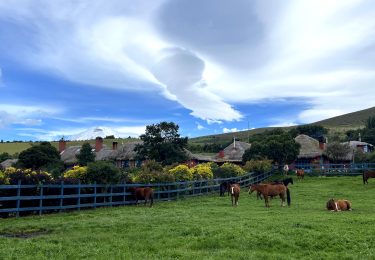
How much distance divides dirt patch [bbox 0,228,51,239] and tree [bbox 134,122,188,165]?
47.4 m

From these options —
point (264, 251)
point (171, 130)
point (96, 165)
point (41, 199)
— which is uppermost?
point (171, 130)

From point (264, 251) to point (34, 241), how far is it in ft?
19.0

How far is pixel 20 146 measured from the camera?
112875mm

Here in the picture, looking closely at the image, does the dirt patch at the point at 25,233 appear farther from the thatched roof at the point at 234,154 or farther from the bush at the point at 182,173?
the thatched roof at the point at 234,154

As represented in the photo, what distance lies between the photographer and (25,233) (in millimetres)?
12320

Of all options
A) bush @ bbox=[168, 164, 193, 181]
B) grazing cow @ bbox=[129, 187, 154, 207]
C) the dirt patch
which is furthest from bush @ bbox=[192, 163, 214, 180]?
the dirt patch

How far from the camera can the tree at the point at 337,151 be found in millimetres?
66688

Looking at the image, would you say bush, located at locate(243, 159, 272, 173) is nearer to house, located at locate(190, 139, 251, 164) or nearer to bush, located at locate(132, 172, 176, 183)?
bush, located at locate(132, 172, 176, 183)

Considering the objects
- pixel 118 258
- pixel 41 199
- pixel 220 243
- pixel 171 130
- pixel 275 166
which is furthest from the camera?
pixel 171 130

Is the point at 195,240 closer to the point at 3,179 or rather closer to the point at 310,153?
the point at 3,179

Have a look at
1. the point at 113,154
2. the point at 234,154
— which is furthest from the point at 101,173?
the point at 113,154

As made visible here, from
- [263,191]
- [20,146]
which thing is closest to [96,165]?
[263,191]

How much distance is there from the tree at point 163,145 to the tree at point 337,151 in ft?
79.6

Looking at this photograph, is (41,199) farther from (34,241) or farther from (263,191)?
(263,191)
